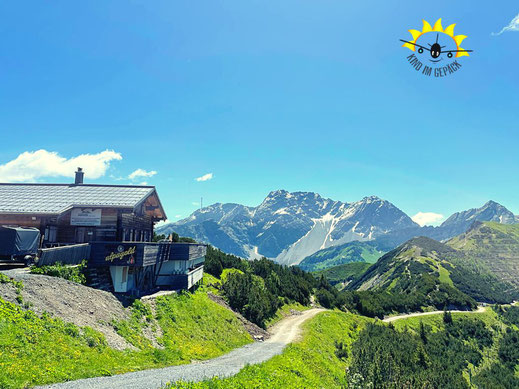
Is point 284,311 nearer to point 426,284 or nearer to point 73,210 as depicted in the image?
point 73,210

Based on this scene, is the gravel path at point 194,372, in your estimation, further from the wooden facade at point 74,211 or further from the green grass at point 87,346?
the wooden facade at point 74,211

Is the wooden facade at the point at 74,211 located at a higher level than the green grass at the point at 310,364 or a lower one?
higher

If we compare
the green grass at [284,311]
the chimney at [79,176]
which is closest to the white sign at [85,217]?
the chimney at [79,176]

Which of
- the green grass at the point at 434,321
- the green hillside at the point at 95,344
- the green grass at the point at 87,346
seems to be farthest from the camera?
the green grass at the point at 434,321

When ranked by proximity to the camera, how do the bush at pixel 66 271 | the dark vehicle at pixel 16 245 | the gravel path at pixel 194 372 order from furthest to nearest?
the dark vehicle at pixel 16 245 < the bush at pixel 66 271 < the gravel path at pixel 194 372

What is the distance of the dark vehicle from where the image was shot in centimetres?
2350

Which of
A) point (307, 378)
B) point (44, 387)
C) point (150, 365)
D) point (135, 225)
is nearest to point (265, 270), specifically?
point (135, 225)

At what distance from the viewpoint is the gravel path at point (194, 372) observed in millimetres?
13766

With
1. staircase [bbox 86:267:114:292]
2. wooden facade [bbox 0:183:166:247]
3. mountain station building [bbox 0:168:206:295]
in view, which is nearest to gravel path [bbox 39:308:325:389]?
mountain station building [bbox 0:168:206:295]

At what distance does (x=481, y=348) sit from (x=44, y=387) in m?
108

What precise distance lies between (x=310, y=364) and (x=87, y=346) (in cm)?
1879

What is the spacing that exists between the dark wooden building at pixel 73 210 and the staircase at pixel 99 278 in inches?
227

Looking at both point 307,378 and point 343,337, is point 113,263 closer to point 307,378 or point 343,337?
point 307,378

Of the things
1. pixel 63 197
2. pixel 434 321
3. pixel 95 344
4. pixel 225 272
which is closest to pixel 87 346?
pixel 95 344
